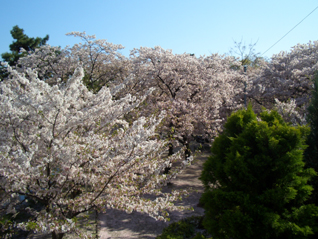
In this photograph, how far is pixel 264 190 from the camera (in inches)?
152

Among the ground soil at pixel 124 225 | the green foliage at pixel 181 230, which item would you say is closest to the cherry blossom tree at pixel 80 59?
the ground soil at pixel 124 225

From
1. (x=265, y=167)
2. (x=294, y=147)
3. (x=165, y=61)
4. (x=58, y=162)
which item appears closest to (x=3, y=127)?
(x=58, y=162)

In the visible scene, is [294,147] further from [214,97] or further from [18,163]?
[214,97]

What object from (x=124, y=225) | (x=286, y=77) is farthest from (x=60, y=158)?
(x=286, y=77)

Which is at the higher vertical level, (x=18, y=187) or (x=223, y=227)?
(x=18, y=187)

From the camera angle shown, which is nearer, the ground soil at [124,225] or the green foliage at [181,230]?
the green foliage at [181,230]

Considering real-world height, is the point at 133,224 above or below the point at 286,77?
below

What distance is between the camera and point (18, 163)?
140 inches

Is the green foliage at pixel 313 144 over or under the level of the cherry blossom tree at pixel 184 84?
under

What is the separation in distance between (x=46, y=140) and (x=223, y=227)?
3476 mm

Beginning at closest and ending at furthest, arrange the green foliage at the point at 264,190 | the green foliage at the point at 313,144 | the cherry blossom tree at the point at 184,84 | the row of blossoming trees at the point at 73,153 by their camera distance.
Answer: the green foliage at the point at 264,190
the row of blossoming trees at the point at 73,153
the green foliage at the point at 313,144
the cherry blossom tree at the point at 184,84

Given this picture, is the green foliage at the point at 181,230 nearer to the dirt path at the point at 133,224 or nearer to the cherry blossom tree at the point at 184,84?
the dirt path at the point at 133,224

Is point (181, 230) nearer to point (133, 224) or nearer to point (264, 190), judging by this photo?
point (264, 190)

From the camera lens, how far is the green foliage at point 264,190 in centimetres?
354
